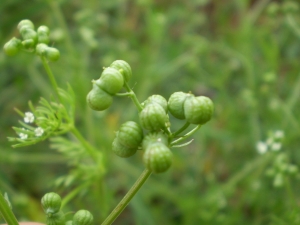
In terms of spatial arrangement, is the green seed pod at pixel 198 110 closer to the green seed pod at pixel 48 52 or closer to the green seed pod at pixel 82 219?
the green seed pod at pixel 82 219

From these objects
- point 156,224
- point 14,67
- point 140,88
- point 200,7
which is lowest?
point 156,224

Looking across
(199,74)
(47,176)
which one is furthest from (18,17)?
(199,74)

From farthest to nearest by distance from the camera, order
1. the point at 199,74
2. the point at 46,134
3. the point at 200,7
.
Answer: the point at 200,7 → the point at 199,74 → the point at 46,134

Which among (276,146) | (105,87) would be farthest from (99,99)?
(276,146)

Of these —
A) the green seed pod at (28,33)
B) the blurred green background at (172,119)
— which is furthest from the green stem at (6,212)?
the blurred green background at (172,119)

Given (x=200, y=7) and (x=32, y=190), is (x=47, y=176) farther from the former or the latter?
(x=200, y=7)

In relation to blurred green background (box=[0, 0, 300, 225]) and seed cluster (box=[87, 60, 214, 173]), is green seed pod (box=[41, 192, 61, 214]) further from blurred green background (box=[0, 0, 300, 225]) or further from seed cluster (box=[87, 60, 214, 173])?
blurred green background (box=[0, 0, 300, 225])
